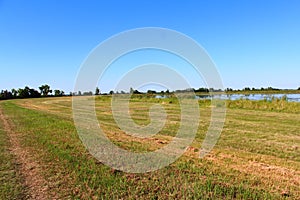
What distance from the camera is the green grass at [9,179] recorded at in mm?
4129

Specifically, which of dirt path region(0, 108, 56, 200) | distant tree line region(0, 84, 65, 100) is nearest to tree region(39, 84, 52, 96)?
distant tree line region(0, 84, 65, 100)

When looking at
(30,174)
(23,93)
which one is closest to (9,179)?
(30,174)

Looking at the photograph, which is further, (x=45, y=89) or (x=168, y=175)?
(x=45, y=89)

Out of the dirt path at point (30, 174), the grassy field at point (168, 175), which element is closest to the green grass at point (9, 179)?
the grassy field at point (168, 175)

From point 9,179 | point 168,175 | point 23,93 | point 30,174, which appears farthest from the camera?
point 23,93

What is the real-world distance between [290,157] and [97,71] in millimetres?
6513

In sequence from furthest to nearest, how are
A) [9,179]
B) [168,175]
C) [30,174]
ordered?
[30,174] → [168,175] → [9,179]

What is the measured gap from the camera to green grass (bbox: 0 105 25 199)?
413 centimetres

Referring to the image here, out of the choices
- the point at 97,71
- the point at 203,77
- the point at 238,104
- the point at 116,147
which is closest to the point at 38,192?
the point at 116,147

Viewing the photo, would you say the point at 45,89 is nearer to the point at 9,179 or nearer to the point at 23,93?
the point at 23,93

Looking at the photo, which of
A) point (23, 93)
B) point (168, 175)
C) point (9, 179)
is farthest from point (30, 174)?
point (23, 93)

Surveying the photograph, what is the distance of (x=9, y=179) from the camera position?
15.8 feet

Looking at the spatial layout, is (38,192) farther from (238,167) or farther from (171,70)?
(171,70)

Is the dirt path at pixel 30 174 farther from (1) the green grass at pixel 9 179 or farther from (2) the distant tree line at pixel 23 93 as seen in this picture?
(2) the distant tree line at pixel 23 93
